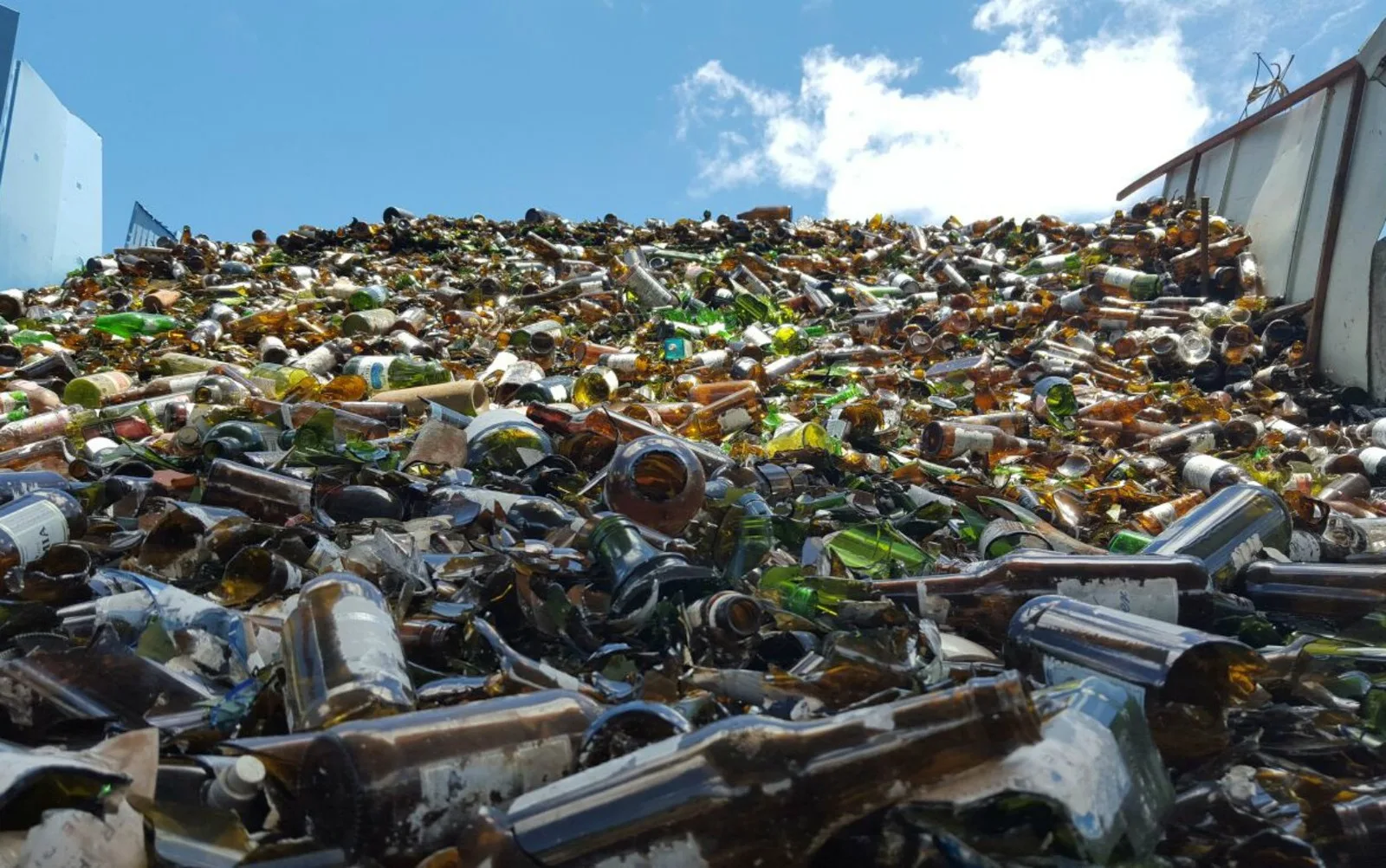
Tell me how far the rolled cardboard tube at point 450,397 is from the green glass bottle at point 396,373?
46 cm

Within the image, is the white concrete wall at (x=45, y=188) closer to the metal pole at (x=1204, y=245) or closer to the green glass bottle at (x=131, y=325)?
the green glass bottle at (x=131, y=325)

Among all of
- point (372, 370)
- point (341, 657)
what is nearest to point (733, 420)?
point (372, 370)

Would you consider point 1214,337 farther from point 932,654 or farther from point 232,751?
point 232,751

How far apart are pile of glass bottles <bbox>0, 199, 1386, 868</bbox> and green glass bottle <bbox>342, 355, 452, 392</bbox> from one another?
2cm

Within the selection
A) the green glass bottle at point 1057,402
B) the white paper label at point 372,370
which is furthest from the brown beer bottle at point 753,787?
the green glass bottle at point 1057,402

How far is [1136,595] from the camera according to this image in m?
1.54

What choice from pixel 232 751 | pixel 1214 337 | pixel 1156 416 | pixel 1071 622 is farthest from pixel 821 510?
pixel 1214 337

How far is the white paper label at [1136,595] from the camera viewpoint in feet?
5.03

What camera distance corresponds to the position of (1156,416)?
4.26 meters

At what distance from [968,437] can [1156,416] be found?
1355 mm

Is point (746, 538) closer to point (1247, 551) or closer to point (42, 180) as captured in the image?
point (1247, 551)

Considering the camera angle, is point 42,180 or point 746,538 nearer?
point 746,538

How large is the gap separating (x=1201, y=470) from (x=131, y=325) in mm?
5495

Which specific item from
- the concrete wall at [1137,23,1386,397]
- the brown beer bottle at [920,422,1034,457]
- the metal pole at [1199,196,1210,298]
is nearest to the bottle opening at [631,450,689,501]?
the brown beer bottle at [920,422,1034,457]
